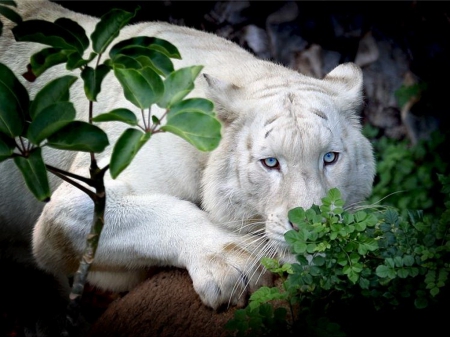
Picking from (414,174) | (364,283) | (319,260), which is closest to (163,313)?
(319,260)

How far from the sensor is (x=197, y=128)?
2295 millimetres

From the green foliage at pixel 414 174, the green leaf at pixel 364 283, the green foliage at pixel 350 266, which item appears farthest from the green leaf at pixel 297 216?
the green foliage at pixel 414 174

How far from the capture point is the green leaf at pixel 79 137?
91.7 inches

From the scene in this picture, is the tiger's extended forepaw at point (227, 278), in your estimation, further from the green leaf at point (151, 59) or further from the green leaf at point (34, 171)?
the green leaf at point (34, 171)

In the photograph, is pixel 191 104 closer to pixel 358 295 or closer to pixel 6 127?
pixel 6 127

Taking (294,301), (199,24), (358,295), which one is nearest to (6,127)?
(294,301)

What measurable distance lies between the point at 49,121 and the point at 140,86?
0.29 metres

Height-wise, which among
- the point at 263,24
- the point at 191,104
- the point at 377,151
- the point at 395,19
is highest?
the point at 191,104

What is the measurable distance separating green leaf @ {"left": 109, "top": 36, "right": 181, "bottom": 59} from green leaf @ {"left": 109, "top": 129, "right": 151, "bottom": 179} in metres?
0.35

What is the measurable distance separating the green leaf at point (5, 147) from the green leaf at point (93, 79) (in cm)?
28

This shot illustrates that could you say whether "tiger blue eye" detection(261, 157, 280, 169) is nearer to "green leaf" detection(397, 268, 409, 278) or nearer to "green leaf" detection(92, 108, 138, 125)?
"green leaf" detection(397, 268, 409, 278)

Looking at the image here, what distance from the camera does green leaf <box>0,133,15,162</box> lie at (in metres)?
2.29

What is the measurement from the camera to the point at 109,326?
11.4 feet

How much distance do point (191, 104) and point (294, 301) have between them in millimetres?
894
